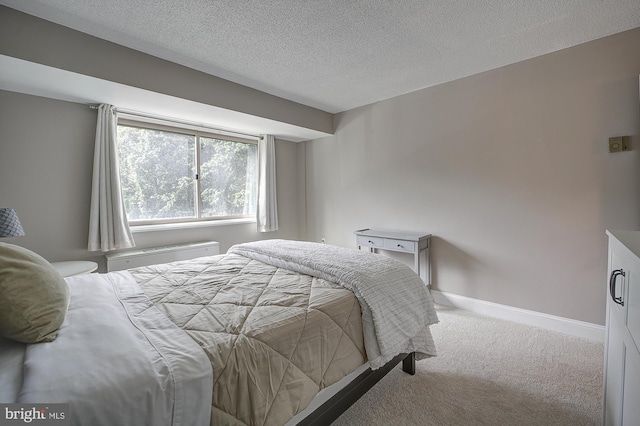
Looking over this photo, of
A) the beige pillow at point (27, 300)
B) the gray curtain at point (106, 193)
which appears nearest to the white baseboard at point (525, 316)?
the beige pillow at point (27, 300)

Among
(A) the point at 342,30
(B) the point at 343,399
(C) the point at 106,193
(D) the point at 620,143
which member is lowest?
(B) the point at 343,399

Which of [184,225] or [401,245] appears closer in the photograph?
[401,245]

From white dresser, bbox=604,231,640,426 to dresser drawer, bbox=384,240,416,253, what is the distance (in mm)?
1711

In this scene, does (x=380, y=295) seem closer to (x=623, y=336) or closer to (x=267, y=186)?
(x=623, y=336)

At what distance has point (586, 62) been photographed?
7.30 ft

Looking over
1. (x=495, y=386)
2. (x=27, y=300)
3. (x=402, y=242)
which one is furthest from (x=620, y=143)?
(x=27, y=300)

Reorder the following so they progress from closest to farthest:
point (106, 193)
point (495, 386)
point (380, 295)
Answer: point (380, 295) → point (495, 386) → point (106, 193)

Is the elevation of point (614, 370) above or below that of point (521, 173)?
below

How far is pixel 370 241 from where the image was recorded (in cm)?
331

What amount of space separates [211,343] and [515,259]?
2.80 m

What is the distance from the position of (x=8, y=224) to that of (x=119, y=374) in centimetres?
191

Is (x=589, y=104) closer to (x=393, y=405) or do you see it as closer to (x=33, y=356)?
(x=393, y=405)

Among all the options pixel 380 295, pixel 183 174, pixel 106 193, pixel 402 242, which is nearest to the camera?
pixel 380 295

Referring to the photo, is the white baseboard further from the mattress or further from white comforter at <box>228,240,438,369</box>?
the mattress
